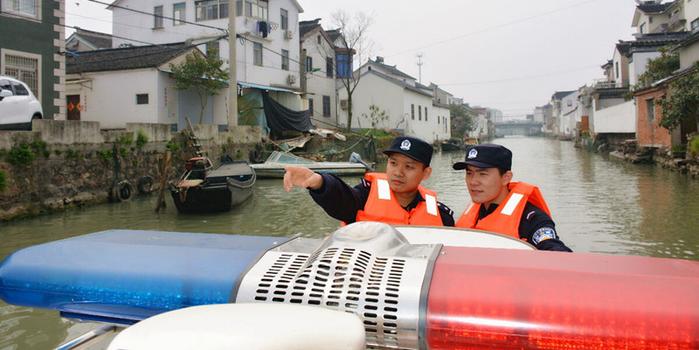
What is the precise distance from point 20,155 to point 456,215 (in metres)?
9.23

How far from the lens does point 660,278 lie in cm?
160

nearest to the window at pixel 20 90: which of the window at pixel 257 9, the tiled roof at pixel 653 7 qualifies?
the window at pixel 257 9

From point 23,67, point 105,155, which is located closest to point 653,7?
point 105,155

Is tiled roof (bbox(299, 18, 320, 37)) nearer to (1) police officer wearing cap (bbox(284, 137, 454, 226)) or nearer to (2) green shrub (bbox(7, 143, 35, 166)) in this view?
(2) green shrub (bbox(7, 143, 35, 166))

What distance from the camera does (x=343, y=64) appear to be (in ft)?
120

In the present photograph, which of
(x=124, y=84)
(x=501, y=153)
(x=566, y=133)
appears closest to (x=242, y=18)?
(x=124, y=84)

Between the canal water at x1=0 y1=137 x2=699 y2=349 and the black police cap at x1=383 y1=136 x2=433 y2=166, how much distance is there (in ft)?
11.6

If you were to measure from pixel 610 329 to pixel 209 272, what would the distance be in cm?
126

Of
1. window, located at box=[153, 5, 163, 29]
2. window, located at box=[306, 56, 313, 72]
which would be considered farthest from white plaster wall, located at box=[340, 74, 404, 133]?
window, located at box=[153, 5, 163, 29]

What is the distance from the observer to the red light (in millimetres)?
1429

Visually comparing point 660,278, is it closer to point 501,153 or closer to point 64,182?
point 501,153

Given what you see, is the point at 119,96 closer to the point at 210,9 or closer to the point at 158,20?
the point at 210,9

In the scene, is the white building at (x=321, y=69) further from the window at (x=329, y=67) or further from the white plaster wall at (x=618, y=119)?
the white plaster wall at (x=618, y=119)

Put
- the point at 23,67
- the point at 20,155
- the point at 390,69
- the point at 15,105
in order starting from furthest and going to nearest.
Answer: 1. the point at 390,69
2. the point at 23,67
3. the point at 15,105
4. the point at 20,155
